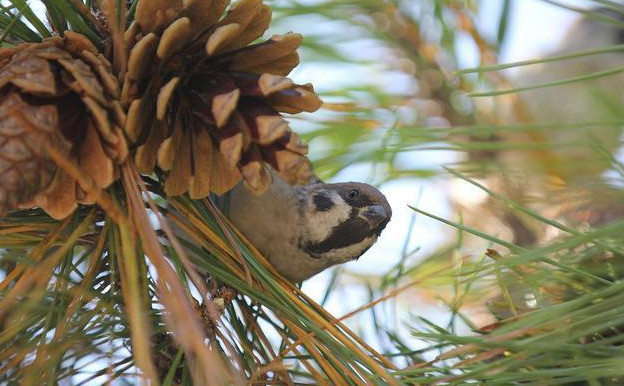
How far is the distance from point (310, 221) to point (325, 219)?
4 centimetres

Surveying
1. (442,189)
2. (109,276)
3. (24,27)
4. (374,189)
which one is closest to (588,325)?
(109,276)

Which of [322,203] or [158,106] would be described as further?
[322,203]

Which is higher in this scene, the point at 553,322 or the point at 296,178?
the point at 296,178

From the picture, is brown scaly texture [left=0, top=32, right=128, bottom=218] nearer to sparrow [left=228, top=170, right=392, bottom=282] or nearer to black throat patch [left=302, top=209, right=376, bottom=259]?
sparrow [left=228, top=170, right=392, bottom=282]

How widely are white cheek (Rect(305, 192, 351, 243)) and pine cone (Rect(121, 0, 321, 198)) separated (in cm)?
71

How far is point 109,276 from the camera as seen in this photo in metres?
1.19

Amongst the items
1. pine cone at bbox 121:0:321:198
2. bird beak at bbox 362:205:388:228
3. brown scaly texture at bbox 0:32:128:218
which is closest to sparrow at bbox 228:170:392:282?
bird beak at bbox 362:205:388:228

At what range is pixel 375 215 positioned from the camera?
6.34 ft

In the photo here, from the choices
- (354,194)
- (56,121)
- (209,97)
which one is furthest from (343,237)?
(56,121)

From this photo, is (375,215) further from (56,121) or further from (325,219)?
(56,121)

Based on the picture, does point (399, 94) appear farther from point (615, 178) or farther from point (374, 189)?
point (615, 178)

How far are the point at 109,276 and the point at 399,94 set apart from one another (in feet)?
4.40

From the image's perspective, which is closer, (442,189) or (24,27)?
(24,27)

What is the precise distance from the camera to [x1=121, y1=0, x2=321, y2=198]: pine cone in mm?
1069
